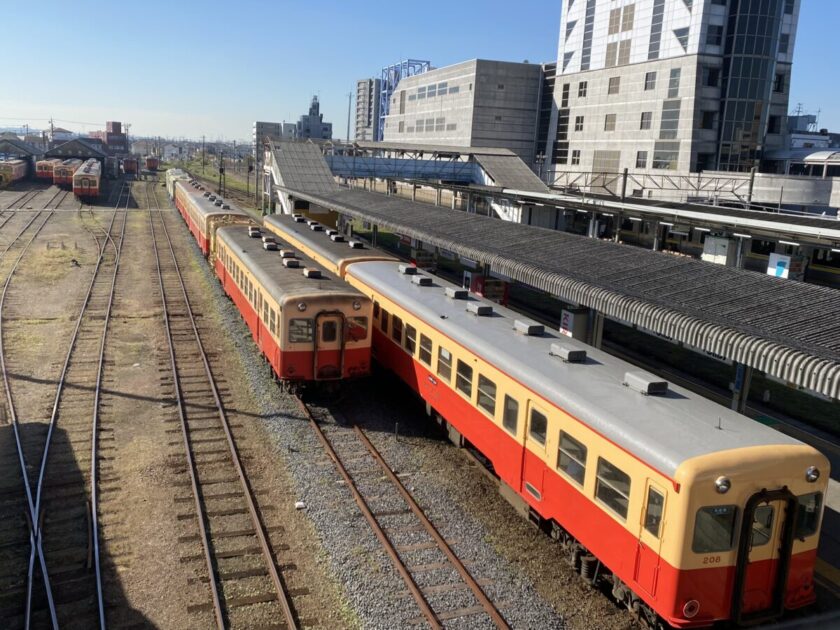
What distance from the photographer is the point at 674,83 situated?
182 ft

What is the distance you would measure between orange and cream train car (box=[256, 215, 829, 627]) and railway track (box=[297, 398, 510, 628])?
64.8 inches

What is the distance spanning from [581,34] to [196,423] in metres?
59.9

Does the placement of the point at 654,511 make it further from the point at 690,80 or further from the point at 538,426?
the point at 690,80

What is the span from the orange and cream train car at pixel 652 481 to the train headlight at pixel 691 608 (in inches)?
0.7

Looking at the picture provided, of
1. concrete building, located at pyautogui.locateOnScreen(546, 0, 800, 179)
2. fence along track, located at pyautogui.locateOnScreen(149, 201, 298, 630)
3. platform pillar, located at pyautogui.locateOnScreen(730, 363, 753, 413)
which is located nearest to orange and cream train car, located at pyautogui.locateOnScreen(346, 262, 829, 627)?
platform pillar, located at pyautogui.locateOnScreen(730, 363, 753, 413)

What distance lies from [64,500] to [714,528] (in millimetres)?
11095

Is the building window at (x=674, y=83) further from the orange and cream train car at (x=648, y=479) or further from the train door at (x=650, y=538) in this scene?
the train door at (x=650, y=538)

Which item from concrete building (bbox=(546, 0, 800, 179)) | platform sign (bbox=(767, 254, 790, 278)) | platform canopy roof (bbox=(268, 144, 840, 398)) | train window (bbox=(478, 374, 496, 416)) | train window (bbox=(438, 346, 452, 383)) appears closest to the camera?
platform canopy roof (bbox=(268, 144, 840, 398))

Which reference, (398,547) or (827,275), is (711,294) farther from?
(827,275)

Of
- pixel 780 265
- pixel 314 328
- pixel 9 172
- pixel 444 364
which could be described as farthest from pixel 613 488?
pixel 9 172

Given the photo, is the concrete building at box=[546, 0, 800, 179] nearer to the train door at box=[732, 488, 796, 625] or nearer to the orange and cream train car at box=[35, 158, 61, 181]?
the train door at box=[732, 488, 796, 625]

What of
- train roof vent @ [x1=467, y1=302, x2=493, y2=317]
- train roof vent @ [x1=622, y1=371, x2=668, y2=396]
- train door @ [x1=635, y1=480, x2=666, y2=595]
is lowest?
train door @ [x1=635, y1=480, x2=666, y2=595]

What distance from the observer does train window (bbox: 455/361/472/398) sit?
1368cm

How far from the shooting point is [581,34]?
65000 millimetres
